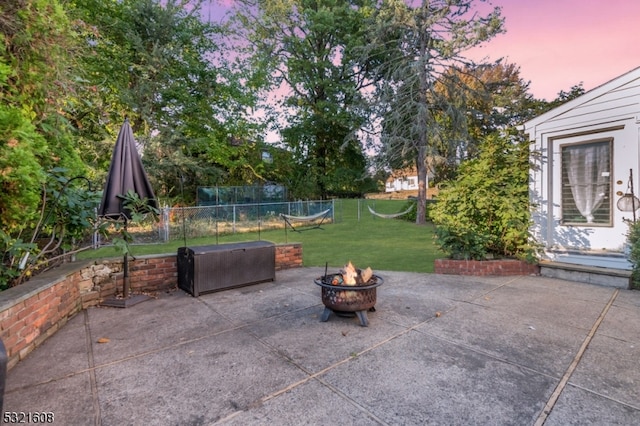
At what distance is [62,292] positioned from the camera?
3.04 meters

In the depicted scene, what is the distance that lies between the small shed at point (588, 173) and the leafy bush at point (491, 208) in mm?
251

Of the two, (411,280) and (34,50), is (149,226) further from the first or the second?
(411,280)

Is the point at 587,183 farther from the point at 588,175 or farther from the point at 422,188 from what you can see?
the point at 422,188

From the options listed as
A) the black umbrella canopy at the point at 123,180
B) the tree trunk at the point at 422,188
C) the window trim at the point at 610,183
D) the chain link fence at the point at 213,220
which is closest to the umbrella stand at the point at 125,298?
the black umbrella canopy at the point at 123,180

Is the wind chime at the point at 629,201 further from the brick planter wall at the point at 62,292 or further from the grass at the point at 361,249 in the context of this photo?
the brick planter wall at the point at 62,292

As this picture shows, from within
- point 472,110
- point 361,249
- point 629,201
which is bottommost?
point 361,249

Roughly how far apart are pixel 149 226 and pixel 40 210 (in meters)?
6.99

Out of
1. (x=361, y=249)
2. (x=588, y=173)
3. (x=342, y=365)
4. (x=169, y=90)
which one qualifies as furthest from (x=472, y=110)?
(x=342, y=365)

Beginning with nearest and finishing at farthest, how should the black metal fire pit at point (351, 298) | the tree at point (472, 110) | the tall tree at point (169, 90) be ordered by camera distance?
the black metal fire pit at point (351, 298)
the tall tree at point (169, 90)
the tree at point (472, 110)

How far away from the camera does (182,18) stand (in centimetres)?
1338

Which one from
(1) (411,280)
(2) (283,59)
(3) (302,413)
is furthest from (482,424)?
(2) (283,59)

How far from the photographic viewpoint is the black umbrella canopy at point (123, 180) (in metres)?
3.21

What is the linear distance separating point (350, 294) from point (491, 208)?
3.45m

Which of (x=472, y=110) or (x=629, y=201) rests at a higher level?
(x=472, y=110)
